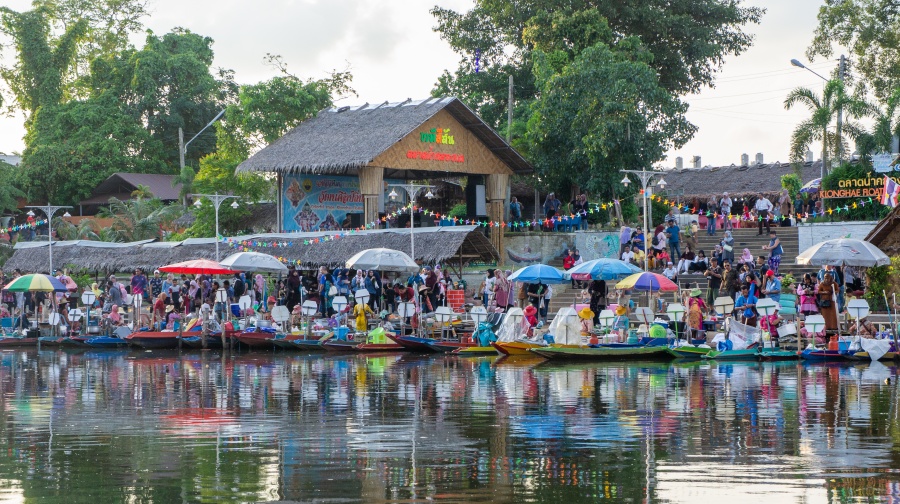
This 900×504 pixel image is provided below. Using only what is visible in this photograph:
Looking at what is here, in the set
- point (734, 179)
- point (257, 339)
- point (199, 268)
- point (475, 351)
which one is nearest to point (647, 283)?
point (475, 351)

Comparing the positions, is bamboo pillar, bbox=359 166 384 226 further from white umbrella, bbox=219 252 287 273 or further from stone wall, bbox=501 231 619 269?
white umbrella, bbox=219 252 287 273

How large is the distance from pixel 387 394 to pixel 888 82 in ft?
95.4

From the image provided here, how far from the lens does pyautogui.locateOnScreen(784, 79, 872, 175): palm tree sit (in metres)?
33.8

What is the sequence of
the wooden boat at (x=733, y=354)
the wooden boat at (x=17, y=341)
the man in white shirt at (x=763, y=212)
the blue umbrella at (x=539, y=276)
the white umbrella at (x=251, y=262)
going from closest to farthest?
the wooden boat at (x=733, y=354), the blue umbrella at (x=539, y=276), the white umbrella at (x=251, y=262), the wooden boat at (x=17, y=341), the man in white shirt at (x=763, y=212)

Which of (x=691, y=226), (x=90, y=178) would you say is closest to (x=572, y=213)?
(x=691, y=226)

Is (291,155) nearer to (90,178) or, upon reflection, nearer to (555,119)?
(555,119)

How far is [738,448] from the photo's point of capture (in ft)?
39.9

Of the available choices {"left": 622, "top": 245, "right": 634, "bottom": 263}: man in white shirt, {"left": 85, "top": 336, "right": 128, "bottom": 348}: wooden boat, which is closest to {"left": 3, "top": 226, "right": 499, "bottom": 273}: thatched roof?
{"left": 622, "top": 245, "right": 634, "bottom": 263}: man in white shirt

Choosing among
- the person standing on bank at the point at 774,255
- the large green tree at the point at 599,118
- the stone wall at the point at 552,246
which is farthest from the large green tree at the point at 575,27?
the person standing on bank at the point at 774,255

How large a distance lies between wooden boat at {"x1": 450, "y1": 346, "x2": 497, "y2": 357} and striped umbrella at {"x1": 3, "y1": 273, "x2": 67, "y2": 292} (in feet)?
35.2

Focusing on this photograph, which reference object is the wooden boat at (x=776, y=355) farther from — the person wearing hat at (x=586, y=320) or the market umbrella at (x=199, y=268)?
the market umbrella at (x=199, y=268)

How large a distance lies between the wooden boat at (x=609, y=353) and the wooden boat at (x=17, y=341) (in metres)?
14.4

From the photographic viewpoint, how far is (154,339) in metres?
28.7

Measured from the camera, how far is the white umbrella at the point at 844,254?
74.8 ft
